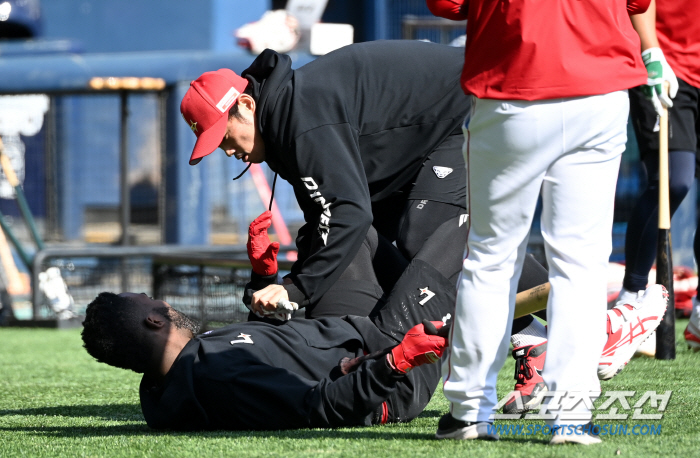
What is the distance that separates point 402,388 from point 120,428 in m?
0.92

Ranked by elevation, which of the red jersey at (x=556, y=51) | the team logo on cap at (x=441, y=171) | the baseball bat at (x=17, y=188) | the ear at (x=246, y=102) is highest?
the red jersey at (x=556, y=51)

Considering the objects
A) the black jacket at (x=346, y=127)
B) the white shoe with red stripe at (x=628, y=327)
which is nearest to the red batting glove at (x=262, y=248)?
the black jacket at (x=346, y=127)

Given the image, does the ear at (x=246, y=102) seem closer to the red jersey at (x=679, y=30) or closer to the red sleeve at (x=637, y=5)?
the red sleeve at (x=637, y=5)

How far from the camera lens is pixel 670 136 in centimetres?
432

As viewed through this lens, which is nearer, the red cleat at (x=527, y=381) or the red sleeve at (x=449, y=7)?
the red sleeve at (x=449, y=7)

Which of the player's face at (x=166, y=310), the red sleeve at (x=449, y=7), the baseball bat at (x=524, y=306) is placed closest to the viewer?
the red sleeve at (x=449, y=7)

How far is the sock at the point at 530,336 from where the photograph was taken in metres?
3.00

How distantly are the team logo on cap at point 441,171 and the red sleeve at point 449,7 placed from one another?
3.11 ft

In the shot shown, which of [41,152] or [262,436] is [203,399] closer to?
[262,436]

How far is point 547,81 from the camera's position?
2.11 meters

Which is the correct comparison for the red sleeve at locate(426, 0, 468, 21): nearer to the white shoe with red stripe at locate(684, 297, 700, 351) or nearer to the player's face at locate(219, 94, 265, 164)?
the player's face at locate(219, 94, 265, 164)

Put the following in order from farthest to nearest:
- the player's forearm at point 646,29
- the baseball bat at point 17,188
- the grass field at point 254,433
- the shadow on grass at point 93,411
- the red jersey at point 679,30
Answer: the baseball bat at point 17,188
the red jersey at point 679,30
the player's forearm at point 646,29
the shadow on grass at point 93,411
the grass field at point 254,433

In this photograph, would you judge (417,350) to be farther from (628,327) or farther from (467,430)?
(628,327)

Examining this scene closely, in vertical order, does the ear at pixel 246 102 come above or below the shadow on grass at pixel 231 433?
above
